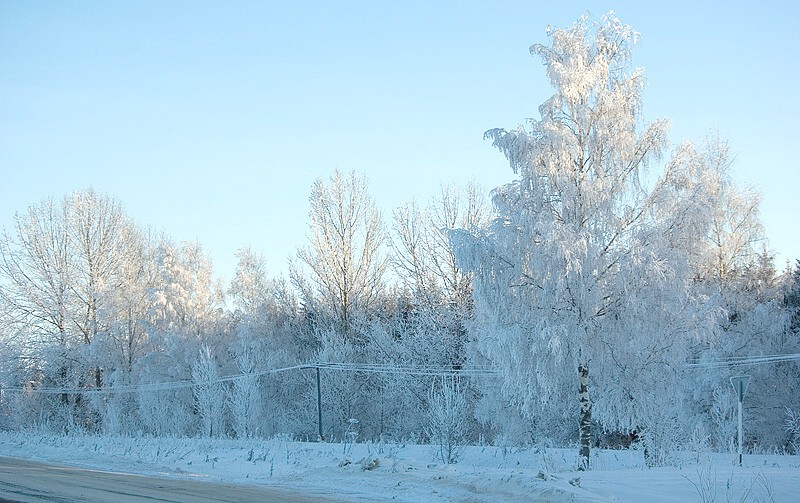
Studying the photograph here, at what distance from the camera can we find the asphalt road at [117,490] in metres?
10.6

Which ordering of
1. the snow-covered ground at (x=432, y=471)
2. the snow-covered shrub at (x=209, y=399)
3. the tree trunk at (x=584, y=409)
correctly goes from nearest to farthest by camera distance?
the snow-covered ground at (x=432, y=471) < the tree trunk at (x=584, y=409) < the snow-covered shrub at (x=209, y=399)

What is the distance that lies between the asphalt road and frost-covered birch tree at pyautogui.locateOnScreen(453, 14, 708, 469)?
370 inches

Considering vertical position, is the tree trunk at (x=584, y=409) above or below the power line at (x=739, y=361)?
below

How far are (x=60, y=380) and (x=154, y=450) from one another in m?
28.5

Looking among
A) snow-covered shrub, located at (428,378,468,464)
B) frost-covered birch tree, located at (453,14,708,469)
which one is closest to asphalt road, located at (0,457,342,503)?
snow-covered shrub, located at (428,378,468,464)

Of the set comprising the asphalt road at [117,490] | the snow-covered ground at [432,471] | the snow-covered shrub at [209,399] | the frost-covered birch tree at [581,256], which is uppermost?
the frost-covered birch tree at [581,256]

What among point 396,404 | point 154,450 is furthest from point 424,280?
point 154,450

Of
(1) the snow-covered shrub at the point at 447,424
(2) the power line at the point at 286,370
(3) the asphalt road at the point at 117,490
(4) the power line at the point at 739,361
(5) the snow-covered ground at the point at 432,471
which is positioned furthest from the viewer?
(2) the power line at the point at 286,370

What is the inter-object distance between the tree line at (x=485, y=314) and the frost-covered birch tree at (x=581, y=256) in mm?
61

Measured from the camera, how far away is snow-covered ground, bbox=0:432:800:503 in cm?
1092

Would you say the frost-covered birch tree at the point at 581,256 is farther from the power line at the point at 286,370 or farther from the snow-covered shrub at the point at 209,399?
the snow-covered shrub at the point at 209,399

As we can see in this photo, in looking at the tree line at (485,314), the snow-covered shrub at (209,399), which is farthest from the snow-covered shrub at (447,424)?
the snow-covered shrub at (209,399)

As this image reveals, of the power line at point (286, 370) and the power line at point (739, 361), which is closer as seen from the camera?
the power line at point (739, 361)

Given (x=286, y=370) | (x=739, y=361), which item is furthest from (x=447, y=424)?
(x=286, y=370)
